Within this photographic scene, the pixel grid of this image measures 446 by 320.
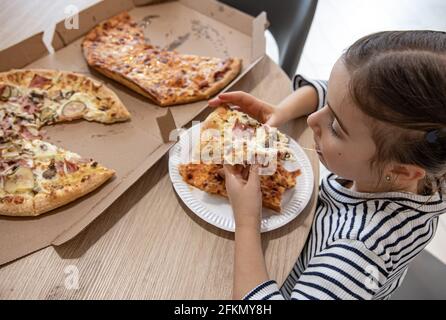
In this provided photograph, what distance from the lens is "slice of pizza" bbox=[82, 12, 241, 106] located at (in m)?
1.42

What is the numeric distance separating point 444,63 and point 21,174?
1069 millimetres

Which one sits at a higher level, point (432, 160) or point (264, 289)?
point (432, 160)

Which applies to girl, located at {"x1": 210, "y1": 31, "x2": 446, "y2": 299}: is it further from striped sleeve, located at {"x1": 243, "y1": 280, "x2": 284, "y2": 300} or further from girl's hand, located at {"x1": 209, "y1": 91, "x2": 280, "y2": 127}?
girl's hand, located at {"x1": 209, "y1": 91, "x2": 280, "y2": 127}

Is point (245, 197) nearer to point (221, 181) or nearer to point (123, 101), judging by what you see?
point (221, 181)

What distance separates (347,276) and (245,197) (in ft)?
1.00

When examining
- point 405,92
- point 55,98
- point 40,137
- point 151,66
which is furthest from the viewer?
point 151,66

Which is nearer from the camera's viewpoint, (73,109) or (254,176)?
(254,176)

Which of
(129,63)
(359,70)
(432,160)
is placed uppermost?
(359,70)

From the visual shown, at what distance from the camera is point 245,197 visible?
1.00 meters

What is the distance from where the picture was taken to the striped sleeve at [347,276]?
→ 85 centimetres

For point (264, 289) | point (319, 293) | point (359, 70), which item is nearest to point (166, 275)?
point (264, 289)

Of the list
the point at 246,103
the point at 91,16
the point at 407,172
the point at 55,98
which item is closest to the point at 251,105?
the point at 246,103
